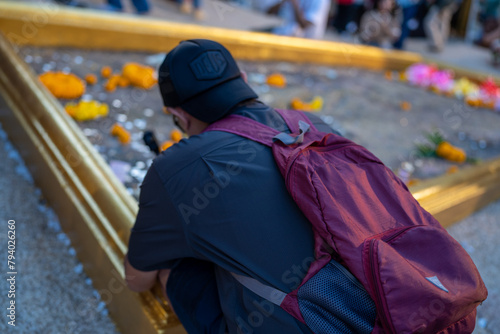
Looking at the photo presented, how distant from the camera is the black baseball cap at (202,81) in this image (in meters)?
1.38

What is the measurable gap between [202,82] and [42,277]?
1.15 meters

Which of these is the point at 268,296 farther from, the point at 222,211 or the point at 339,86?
the point at 339,86

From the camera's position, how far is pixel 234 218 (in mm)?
1179

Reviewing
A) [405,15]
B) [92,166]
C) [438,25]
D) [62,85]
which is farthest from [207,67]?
[438,25]

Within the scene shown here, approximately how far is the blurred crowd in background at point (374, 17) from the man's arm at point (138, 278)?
379cm

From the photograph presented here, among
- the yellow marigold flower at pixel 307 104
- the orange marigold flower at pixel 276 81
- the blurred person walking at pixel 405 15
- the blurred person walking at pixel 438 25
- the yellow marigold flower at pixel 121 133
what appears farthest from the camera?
the blurred person walking at pixel 438 25

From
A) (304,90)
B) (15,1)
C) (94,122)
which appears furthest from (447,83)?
Answer: (15,1)

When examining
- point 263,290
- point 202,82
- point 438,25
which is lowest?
point 438,25

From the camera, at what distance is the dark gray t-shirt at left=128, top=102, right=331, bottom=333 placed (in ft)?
3.84

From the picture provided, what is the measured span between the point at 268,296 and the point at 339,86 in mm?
3905

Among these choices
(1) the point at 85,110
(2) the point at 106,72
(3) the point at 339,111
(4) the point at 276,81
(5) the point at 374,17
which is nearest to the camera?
(1) the point at 85,110

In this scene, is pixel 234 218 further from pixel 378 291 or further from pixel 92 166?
pixel 92 166

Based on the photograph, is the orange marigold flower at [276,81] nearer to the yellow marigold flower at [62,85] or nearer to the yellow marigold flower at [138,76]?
the yellow marigold flower at [138,76]

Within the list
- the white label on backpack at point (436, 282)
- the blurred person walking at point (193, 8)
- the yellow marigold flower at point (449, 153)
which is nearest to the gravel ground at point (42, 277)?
the white label on backpack at point (436, 282)
